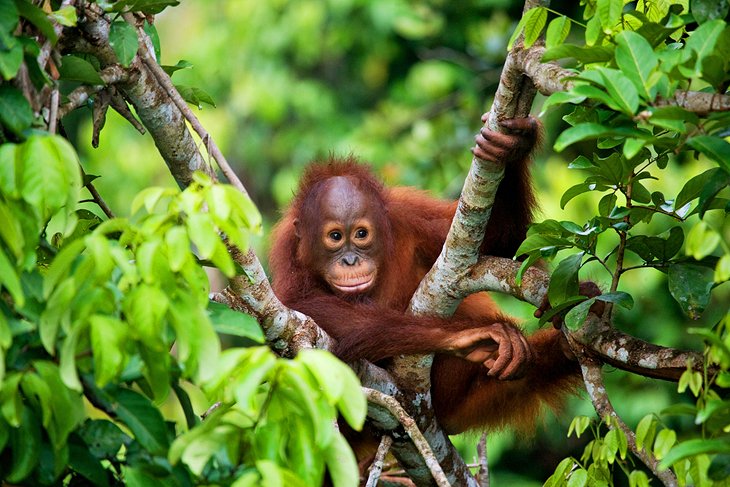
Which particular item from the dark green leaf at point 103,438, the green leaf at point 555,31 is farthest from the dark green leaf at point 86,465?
the green leaf at point 555,31

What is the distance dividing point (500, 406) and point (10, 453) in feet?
7.52

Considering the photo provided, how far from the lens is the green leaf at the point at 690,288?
2582 mm

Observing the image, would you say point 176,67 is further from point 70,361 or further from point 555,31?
point 70,361

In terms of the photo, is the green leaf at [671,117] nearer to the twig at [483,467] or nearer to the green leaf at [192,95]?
the green leaf at [192,95]

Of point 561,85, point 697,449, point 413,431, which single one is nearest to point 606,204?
point 561,85

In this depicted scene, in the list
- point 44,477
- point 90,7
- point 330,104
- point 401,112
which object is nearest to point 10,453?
point 44,477

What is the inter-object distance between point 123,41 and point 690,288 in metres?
1.60

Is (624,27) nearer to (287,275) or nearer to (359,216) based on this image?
(359,216)

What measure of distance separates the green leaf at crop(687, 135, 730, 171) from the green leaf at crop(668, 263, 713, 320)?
719mm

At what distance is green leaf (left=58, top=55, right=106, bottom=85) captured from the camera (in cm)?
243

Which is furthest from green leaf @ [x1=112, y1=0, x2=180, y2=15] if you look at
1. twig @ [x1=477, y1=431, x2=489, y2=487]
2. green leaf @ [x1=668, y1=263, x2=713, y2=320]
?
twig @ [x1=477, y1=431, x2=489, y2=487]

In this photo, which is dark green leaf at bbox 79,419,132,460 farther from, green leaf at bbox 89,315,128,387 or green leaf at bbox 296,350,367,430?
green leaf at bbox 296,350,367,430

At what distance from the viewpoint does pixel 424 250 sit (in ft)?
13.0

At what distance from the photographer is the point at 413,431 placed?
256 cm
